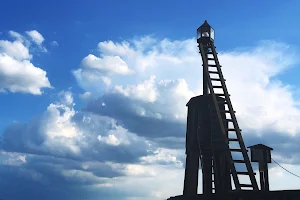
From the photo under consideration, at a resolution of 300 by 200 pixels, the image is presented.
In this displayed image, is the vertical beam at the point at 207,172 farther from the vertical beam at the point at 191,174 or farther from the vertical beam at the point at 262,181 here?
the vertical beam at the point at 262,181

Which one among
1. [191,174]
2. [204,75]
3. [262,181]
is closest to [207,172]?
[191,174]

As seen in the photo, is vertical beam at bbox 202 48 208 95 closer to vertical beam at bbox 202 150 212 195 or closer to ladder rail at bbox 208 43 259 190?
ladder rail at bbox 208 43 259 190

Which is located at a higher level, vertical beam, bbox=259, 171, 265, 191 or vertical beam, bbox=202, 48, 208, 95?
vertical beam, bbox=202, 48, 208, 95

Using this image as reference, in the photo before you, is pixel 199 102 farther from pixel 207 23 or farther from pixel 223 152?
pixel 207 23

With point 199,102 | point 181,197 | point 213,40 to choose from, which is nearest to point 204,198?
point 181,197

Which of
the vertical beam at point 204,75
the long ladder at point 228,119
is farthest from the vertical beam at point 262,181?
the vertical beam at point 204,75

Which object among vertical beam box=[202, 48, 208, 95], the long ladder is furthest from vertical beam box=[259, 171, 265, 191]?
vertical beam box=[202, 48, 208, 95]

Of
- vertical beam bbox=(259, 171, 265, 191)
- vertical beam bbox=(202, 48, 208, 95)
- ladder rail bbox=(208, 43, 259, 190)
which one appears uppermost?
vertical beam bbox=(202, 48, 208, 95)

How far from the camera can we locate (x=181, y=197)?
25.2 metres

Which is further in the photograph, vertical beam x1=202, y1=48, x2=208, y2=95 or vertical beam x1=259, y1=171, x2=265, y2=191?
vertical beam x1=202, y1=48, x2=208, y2=95

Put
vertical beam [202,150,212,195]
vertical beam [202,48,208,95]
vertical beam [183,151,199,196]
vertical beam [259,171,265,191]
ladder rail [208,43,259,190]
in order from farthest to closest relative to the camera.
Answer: vertical beam [202,48,208,95], vertical beam [183,151,199,196], vertical beam [202,150,212,195], ladder rail [208,43,259,190], vertical beam [259,171,265,191]

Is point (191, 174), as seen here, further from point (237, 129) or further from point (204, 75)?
point (204, 75)

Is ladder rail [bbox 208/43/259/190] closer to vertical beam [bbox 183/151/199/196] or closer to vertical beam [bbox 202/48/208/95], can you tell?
vertical beam [bbox 202/48/208/95]

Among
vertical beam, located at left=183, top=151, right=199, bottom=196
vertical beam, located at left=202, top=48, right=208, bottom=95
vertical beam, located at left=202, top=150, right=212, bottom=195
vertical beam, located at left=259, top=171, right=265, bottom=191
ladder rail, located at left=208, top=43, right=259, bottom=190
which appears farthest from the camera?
vertical beam, located at left=202, top=48, right=208, bottom=95
